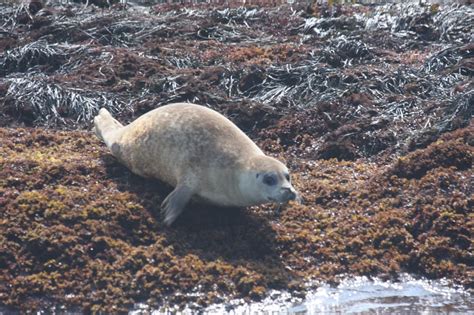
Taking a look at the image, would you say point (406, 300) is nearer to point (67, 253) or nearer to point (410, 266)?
point (410, 266)

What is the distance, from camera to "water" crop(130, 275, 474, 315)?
625cm

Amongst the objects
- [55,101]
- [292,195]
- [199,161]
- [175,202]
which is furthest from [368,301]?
[55,101]

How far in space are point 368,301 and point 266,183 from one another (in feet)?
3.88

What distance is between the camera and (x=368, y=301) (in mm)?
6414

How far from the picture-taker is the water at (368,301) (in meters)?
6.25

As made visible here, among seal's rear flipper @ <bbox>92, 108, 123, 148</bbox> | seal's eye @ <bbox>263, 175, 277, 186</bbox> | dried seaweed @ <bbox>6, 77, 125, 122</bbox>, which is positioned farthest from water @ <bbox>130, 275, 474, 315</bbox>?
dried seaweed @ <bbox>6, 77, 125, 122</bbox>

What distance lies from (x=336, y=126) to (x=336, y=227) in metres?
2.48

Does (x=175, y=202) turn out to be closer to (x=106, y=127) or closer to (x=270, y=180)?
(x=270, y=180)

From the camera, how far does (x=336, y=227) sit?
23.5 feet

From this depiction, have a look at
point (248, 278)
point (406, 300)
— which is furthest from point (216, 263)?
point (406, 300)

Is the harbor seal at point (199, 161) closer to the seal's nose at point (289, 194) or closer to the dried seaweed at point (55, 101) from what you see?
the seal's nose at point (289, 194)

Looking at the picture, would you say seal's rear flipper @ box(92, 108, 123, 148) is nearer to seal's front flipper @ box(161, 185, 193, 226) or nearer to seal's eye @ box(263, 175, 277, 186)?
seal's front flipper @ box(161, 185, 193, 226)

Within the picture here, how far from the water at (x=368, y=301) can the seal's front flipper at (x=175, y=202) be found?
0.93 metres

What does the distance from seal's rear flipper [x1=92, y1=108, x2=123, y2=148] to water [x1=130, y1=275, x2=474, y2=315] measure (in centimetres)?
258
